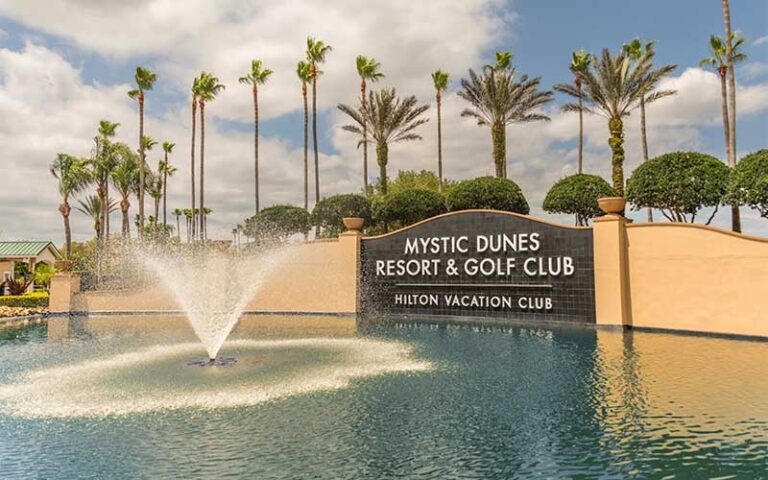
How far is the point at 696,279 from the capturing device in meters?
17.9

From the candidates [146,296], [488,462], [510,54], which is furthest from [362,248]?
[510,54]

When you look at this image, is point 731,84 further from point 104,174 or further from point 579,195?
point 104,174

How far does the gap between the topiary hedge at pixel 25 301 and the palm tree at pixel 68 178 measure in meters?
23.1

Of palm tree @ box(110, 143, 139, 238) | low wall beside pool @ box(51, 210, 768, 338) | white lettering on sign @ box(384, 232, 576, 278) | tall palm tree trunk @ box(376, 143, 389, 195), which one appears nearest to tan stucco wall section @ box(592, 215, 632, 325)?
low wall beside pool @ box(51, 210, 768, 338)

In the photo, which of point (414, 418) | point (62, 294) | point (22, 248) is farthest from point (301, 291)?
point (22, 248)

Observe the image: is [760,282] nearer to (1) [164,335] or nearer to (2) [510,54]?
(1) [164,335]

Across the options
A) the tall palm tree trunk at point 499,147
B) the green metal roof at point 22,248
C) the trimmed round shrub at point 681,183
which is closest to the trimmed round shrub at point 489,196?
the trimmed round shrub at point 681,183

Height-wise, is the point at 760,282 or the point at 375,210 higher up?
the point at 375,210

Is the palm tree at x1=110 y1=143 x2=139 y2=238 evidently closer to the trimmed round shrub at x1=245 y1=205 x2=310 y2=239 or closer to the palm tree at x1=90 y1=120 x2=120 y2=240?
the palm tree at x1=90 y1=120 x2=120 y2=240

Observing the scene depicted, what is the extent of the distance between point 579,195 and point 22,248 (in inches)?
2202

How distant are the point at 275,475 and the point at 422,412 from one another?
3318 mm

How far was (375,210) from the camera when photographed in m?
34.7

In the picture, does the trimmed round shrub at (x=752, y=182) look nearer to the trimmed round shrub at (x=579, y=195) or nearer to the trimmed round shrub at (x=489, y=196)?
the trimmed round shrub at (x=579, y=195)

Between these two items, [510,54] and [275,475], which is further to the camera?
[510,54]
